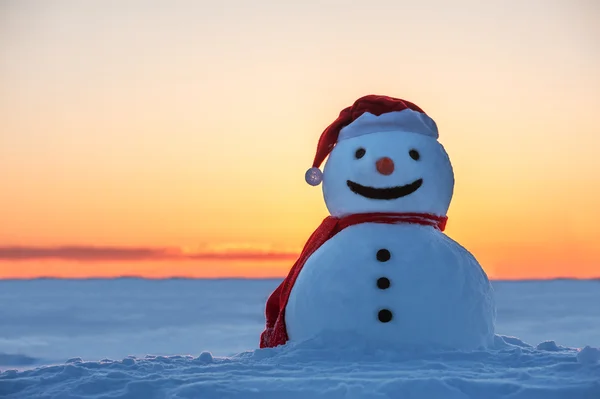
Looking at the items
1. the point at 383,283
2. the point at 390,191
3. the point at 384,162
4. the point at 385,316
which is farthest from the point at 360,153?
the point at 385,316

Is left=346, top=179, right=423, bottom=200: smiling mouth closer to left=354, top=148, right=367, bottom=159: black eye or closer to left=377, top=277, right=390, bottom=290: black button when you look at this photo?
left=354, top=148, right=367, bottom=159: black eye

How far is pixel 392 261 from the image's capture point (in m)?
6.16

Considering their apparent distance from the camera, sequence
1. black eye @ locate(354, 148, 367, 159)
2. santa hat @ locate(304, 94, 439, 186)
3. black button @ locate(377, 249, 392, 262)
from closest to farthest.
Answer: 1. black button @ locate(377, 249, 392, 262)
2. black eye @ locate(354, 148, 367, 159)
3. santa hat @ locate(304, 94, 439, 186)

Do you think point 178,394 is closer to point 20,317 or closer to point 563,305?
point 20,317

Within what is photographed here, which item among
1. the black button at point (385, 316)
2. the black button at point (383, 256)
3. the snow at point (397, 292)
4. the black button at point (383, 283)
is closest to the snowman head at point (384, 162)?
the snow at point (397, 292)

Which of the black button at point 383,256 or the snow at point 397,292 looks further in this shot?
the black button at point 383,256

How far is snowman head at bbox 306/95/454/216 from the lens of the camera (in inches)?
251

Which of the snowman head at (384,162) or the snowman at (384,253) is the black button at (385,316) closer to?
the snowman at (384,253)

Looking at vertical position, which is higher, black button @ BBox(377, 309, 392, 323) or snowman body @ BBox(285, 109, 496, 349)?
snowman body @ BBox(285, 109, 496, 349)

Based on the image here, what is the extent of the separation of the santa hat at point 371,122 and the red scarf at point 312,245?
1.29ft

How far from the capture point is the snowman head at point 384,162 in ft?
20.9

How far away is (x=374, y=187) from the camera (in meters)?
6.39

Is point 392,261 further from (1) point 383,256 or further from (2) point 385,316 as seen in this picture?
(2) point 385,316

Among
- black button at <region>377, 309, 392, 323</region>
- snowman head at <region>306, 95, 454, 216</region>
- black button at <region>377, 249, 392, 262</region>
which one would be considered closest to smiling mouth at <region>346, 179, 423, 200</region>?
snowman head at <region>306, 95, 454, 216</region>
